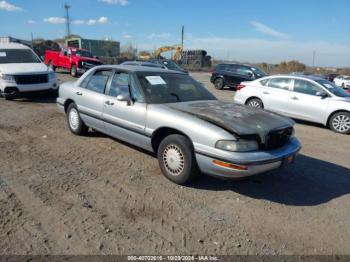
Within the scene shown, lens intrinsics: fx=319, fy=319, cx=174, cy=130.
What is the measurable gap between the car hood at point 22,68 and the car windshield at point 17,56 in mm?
406

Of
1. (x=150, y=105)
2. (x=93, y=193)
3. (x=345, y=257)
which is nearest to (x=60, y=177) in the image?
(x=93, y=193)

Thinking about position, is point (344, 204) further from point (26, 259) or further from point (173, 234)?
point (26, 259)

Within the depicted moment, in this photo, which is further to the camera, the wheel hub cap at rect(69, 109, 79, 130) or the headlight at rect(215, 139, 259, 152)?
the wheel hub cap at rect(69, 109, 79, 130)

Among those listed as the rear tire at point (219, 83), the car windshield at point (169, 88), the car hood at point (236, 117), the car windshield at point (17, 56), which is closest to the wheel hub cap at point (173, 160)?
the car hood at point (236, 117)

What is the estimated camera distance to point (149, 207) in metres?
3.85

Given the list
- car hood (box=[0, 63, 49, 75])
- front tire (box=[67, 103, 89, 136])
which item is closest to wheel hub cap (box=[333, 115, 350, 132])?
front tire (box=[67, 103, 89, 136])

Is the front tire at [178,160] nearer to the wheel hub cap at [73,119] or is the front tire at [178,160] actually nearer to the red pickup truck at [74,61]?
the wheel hub cap at [73,119]

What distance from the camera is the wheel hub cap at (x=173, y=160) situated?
437cm

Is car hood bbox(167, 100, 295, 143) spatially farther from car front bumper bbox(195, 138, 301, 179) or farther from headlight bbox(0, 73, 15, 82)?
headlight bbox(0, 73, 15, 82)

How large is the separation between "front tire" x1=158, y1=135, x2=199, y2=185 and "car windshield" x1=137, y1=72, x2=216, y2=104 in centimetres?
81

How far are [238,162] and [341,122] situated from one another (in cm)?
642

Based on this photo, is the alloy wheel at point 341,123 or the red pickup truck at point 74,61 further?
the red pickup truck at point 74,61

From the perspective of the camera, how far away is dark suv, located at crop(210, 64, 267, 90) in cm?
1878

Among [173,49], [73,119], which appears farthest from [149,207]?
→ [173,49]
